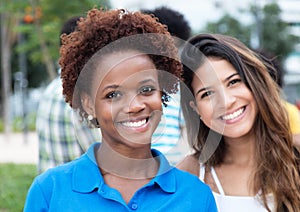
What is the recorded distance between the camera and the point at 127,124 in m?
1.64

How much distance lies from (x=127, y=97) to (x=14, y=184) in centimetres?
570

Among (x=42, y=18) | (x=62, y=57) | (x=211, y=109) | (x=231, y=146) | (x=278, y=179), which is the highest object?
(x=42, y=18)

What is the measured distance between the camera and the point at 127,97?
5.29 ft

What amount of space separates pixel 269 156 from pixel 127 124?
3.13ft

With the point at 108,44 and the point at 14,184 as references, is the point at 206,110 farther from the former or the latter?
the point at 14,184

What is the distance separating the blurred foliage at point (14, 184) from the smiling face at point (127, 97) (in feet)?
13.1

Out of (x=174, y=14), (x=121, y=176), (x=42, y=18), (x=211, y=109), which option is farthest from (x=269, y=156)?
(x=42, y=18)

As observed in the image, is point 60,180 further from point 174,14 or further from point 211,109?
point 174,14

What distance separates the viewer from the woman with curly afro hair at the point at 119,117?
1637 mm

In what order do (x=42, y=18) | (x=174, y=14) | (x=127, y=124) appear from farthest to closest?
1. (x=42, y=18)
2. (x=174, y=14)
3. (x=127, y=124)

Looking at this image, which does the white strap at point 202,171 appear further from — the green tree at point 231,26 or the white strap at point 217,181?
the green tree at point 231,26

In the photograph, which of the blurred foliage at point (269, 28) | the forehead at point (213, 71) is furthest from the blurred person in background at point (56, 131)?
the blurred foliage at point (269, 28)

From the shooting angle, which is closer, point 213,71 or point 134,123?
point 134,123

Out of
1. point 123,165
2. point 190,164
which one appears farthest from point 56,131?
point 123,165
